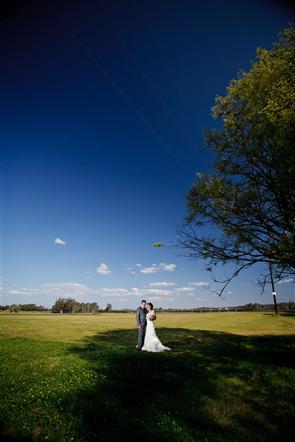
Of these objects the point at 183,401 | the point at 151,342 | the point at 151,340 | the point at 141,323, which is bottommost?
the point at 183,401

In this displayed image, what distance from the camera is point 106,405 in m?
7.68

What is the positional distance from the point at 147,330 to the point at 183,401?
956cm

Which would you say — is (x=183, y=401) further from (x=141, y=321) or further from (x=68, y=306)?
(x=68, y=306)

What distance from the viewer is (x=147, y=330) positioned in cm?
1770

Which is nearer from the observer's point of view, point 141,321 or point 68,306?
point 141,321

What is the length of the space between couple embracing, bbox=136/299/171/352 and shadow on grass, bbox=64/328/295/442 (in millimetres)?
3808

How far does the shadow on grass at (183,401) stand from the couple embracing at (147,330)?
3808mm

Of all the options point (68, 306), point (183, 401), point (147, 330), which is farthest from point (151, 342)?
point (68, 306)

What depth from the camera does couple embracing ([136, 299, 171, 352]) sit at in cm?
1723

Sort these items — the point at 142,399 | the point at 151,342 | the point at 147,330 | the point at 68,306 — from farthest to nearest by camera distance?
the point at 68,306
the point at 147,330
the point at 151,342
the point at 142,399

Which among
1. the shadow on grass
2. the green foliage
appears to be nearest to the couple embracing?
the shadow on grass

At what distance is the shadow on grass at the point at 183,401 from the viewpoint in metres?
6.63

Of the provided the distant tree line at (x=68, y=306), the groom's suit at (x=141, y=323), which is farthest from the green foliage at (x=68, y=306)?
the groom's suit at (x=141, y=323)

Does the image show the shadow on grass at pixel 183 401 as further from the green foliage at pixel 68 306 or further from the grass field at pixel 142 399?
the green foliage at pixel 68 306
